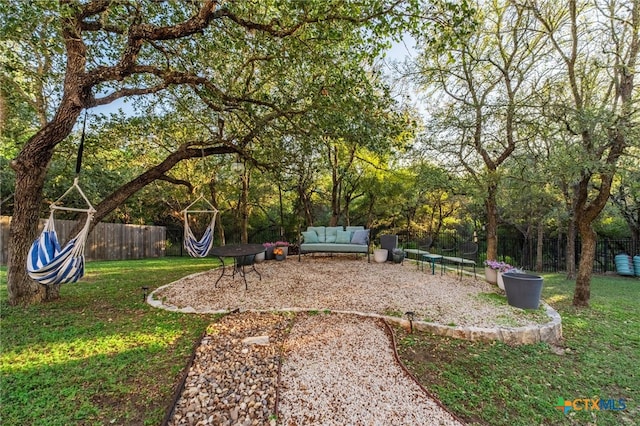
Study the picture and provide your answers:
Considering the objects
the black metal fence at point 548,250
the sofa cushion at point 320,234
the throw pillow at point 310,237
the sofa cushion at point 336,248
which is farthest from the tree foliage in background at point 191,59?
the black metal fence at point 548,250

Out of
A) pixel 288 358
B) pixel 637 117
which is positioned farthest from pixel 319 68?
pixel 637 117

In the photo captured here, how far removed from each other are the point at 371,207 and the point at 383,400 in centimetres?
965

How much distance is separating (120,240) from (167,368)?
9.84 m

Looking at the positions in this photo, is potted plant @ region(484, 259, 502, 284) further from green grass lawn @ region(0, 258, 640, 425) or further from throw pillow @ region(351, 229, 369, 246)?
throw pillow @ region(351, 229, 369, 246)

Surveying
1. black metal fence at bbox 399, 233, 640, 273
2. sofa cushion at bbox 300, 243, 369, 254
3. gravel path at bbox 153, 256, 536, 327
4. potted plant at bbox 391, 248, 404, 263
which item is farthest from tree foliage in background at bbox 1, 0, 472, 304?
black metal fence at bbox 399, 233, 640, 273

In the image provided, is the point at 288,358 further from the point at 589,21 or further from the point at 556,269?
the point at 556,269

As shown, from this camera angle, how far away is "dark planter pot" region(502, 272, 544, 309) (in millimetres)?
3887

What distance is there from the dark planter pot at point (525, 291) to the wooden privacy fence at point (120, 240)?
1060 cm

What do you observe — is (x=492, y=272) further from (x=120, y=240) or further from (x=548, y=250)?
(x=120, y=240)

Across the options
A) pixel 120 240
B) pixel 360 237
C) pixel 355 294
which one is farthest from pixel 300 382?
pixel 120 240

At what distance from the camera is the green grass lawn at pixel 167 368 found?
6.42ft

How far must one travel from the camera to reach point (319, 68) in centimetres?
427

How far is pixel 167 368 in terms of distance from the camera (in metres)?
2.38

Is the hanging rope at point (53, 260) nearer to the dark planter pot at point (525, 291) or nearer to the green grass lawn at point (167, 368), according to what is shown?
the green grass lawn at point (167, 368)
